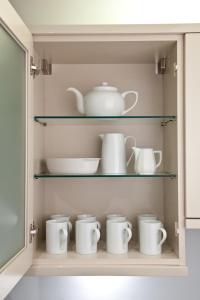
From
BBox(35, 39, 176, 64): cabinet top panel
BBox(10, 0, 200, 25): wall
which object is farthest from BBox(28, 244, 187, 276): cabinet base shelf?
BBox(10, 0, 200, 25): wall

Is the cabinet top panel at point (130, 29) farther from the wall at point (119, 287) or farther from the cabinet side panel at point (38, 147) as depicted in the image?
the wall at point (119, 287)

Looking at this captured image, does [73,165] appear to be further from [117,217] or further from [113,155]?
[117,217]

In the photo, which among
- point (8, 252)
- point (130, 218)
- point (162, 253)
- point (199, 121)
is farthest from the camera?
point (130, 218)

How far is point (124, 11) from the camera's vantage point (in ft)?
5.32

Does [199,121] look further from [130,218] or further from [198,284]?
[198,284]

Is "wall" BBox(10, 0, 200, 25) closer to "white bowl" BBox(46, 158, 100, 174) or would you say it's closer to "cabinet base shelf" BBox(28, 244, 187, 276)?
"white bowl" BBox(46, 158, 100, 174)

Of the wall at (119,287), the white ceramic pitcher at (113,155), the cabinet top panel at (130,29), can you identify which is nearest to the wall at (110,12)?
the cabinet top panel at (130,29)

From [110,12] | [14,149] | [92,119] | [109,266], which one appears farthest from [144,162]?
[110,12]

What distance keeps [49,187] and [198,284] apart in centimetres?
72

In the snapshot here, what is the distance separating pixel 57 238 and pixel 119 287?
1.42ft

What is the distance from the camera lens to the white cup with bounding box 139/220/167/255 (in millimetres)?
1354

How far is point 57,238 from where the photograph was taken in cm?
136

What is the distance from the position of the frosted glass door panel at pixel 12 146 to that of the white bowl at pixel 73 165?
0.21 metres

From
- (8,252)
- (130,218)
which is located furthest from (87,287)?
(8,252)
